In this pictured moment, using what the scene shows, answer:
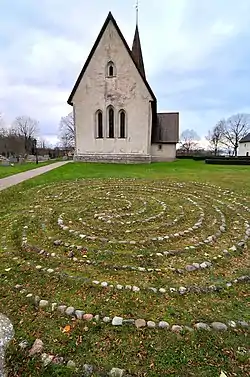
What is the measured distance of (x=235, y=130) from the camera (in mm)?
67438

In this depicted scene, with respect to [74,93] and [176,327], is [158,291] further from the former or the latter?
[74,93]

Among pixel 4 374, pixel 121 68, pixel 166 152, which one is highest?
pixel 121 68

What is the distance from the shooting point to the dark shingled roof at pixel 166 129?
29188mm

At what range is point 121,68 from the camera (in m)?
24.5

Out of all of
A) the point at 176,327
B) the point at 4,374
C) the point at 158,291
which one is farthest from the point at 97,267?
the point at 4,374

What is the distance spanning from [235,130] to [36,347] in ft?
241

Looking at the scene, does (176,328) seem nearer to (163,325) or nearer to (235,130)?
(163,325)

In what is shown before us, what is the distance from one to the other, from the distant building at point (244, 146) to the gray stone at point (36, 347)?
2507 inches

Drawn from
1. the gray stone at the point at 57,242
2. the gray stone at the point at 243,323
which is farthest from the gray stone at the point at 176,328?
the gray stone at the point at 57,242

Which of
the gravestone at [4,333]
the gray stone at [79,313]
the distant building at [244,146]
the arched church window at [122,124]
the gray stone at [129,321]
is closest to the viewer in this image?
the gravestone at [4,333]

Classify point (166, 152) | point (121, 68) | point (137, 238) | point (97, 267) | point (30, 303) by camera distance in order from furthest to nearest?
point (166, 152) → point (121, 68) → point (137, 238) → point (97, 267) → point (30, 303)

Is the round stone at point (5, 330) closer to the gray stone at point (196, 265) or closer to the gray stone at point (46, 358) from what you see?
the gray stone at point (46, 358)

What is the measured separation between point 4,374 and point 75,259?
7.60 ft

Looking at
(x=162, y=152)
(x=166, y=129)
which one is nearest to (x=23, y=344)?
(x=162, y=152)
